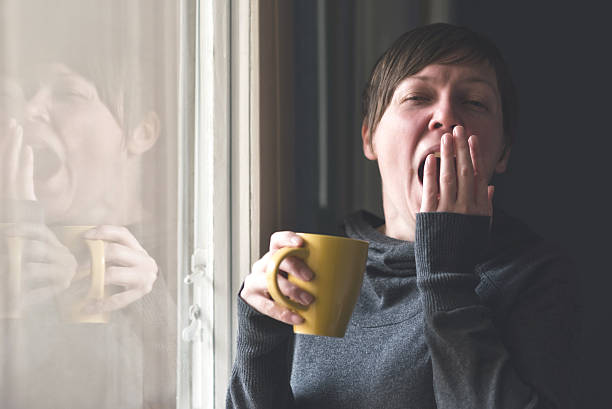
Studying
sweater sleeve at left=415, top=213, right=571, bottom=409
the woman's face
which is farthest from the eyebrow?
sweater sleeve at left=415, top=213, right=571, bottom=409

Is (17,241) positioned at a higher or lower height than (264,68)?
lower

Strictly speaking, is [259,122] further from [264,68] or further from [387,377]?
[387,377]

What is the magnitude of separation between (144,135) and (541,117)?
3.13ft

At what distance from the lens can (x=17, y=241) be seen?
583mm

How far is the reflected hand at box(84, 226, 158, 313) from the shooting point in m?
0.70

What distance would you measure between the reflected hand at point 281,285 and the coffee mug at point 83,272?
0.20 metres

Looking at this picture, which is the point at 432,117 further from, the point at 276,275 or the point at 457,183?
the point at 276,275

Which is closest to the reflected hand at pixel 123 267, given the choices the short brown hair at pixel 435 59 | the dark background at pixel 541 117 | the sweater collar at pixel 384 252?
the sweater collar at pixel 384 252

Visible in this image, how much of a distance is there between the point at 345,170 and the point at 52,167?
81 centimetres

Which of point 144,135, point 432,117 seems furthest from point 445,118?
point 144,135

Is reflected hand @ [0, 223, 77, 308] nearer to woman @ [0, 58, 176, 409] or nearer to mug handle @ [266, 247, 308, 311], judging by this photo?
woman @ [0, 58, 176, 409]

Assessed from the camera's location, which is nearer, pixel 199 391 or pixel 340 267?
pixel 340 267

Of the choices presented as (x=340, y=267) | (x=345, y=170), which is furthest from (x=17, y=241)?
(x=345, y=170)

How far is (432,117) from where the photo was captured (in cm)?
91
